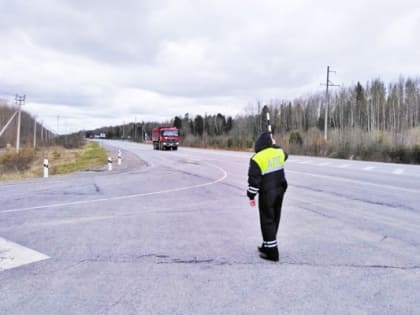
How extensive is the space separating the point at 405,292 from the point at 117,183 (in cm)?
1002

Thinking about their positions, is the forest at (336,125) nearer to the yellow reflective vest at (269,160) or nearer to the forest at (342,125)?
the forest at (342,125)

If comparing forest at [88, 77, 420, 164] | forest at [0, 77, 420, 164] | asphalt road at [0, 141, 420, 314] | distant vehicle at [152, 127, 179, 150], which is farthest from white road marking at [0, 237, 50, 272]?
distant vehicle at [152, 127, 179, 150]

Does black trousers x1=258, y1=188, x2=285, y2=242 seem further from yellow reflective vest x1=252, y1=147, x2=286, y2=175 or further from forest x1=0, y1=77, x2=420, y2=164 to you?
forest x1=0, y1=77, x2=420, y2=164

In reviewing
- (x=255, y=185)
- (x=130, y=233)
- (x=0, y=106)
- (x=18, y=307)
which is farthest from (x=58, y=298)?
(x=0, y=106)

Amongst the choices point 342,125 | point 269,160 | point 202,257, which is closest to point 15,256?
point 202,257

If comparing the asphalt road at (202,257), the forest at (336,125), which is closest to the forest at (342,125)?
the forest at (336,125)

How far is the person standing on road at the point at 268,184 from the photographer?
4.03 meters

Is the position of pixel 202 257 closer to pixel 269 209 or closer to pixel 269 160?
pixel 269 209

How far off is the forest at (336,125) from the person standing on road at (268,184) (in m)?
23.9

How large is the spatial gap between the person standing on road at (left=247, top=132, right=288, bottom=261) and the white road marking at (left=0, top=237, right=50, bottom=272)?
3123mm

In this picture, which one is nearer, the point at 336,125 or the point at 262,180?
the point at 262,180

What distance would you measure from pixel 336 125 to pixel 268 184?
75599 millimetres

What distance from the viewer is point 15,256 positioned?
4.13 m

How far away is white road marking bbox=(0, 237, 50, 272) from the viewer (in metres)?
3.88
